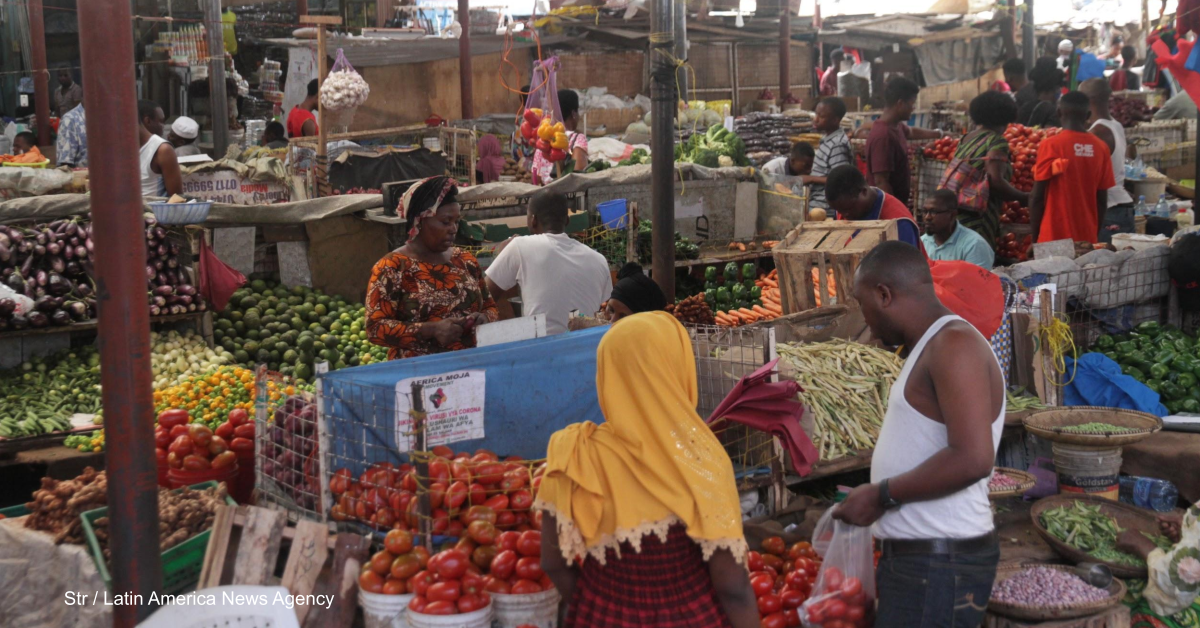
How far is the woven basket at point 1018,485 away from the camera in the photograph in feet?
14.5

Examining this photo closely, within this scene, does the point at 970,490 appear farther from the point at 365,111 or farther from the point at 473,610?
the point at 365,111

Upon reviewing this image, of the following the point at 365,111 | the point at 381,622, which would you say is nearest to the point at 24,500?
the point at 381,622

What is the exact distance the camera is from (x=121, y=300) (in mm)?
3297

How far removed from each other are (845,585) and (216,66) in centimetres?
1027

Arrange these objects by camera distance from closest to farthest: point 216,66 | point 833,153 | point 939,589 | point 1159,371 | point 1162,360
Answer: point 939,589, point 1159,371, point 1162,360, point 833,153, point 216,66

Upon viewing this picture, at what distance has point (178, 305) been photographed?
714 cm

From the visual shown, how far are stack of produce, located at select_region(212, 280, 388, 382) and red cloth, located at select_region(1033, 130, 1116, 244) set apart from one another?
5175 mm

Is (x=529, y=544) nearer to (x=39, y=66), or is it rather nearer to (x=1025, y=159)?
(x=1025, y=159)

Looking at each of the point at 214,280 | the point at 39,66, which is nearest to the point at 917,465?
the point at 214,280

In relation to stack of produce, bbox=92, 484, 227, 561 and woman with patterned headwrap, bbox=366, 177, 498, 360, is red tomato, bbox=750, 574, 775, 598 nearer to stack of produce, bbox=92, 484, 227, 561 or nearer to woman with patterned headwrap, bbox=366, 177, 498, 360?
woman with patterned headwrap, bbox=366, 177, 498, 360

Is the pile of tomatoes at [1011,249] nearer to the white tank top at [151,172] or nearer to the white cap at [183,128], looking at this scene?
the white tank top at [151,172]

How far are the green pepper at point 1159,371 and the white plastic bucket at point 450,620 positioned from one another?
15.3ft

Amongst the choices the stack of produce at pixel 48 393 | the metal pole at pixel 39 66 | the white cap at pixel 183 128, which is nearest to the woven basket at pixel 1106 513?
the stack of produce at pixel 48 393

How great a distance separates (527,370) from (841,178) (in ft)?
8.55
